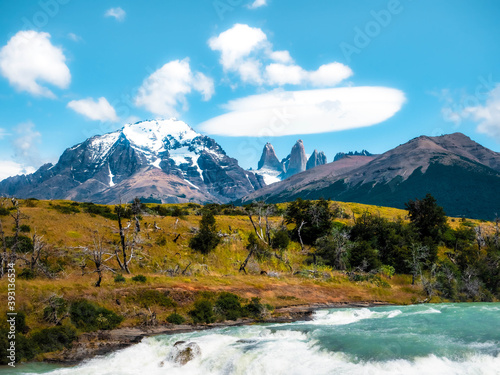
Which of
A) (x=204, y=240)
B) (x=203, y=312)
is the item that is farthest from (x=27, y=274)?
(x=204, y=240)

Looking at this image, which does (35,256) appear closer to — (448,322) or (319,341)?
(319,341)

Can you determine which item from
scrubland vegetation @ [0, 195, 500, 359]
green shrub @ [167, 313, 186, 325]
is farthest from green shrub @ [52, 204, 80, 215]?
green shrub @ [167, 313, 186, 325]

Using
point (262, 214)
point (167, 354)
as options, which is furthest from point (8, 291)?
point (262, 214)

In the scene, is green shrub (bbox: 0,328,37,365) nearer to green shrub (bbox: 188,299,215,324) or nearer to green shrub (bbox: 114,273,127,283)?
green shrub (bbox: 114,273,127,283)

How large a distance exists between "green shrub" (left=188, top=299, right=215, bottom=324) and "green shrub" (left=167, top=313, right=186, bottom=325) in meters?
1.16

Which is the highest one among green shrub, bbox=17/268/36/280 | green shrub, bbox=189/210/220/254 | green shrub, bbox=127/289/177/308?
green shrub, bbox=189/210/220/254

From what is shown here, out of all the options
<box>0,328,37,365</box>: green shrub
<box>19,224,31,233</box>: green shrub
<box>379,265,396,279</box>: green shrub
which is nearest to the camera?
<box>0,328,37,365</box>: green shrub

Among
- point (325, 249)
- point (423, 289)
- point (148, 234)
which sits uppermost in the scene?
point (148, 234)

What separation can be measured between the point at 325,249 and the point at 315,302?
57.2 ft

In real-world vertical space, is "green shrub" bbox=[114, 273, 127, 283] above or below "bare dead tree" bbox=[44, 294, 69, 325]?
above

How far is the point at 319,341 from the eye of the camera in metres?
25.4

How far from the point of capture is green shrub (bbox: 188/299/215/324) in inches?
1282

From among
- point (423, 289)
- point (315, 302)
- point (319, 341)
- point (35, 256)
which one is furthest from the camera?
point (423, 289)

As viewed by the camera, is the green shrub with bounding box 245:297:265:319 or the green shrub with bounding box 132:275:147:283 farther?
the green shrub with bounding box 132:275:147:283
